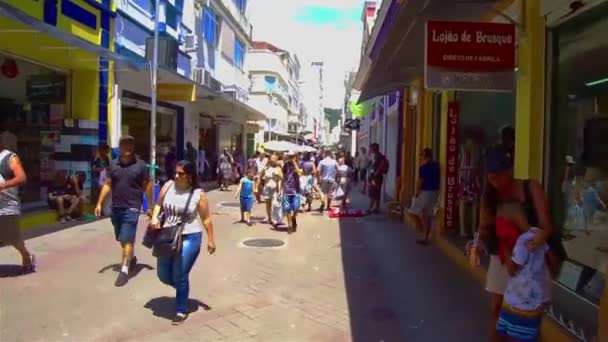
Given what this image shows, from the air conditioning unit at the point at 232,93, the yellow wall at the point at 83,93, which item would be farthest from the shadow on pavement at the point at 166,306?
the air conditioning unit at the point at 232,93

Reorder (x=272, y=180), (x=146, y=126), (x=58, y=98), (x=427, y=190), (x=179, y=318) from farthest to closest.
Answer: (x=146, y=126)
(x=58, y=98)
(x=272, y=180)
(x=427, y=190)
(x=179, y=318)

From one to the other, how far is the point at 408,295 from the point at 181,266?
2.62 meters

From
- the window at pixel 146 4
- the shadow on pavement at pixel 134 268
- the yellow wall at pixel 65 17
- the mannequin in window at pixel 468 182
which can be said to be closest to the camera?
the shadow on pavement at pixel 134 268

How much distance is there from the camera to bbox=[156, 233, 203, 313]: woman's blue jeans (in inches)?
214

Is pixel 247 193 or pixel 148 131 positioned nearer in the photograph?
pixel 247 193

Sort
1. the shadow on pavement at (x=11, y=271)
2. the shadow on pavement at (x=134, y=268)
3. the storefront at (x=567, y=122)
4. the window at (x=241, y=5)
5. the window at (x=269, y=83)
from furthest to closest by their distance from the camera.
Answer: the window at (x=269, y=83) < the window at (x=241, y=5) < the shadow on pavement at (x=134, y=268) < the shadow on pavement at (x=11, y=271) < the storefront at (x=567, y=122)

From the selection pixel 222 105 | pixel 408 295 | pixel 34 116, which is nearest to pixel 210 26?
pixel 222 105

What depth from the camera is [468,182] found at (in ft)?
31.7

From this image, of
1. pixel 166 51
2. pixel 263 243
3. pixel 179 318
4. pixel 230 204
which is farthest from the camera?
pixel 230 204

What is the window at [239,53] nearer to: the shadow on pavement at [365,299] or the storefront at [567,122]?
the shadow on pavement at [365,299]

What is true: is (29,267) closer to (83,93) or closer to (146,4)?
(83,93)

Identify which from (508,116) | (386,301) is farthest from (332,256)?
(508,116)

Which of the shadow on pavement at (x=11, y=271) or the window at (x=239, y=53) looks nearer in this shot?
the shadow on pavement at (x=11, y=271)

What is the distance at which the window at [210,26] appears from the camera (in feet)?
71.3
